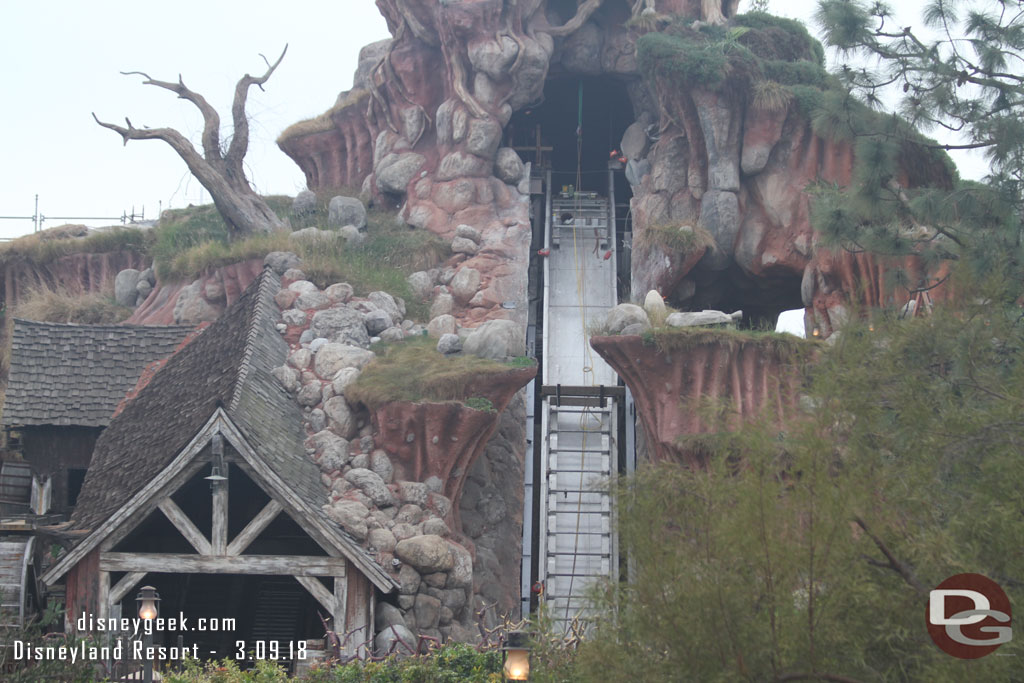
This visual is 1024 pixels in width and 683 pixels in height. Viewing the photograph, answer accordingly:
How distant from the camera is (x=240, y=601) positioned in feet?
66.8

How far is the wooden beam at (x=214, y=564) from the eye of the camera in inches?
709

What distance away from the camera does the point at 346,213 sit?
28734 millimetres

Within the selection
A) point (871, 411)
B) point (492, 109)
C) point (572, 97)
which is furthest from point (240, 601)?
point (572, 97)

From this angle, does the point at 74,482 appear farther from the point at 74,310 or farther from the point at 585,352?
the point at 585,352

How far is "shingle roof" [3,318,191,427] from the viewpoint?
22594mm

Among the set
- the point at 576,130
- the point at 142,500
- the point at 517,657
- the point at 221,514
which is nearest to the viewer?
the point at 517,657

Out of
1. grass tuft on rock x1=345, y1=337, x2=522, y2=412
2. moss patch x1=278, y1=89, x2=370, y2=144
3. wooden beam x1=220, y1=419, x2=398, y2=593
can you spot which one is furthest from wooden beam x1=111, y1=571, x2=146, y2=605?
moss patch x1=278, y1=89, x2=370, y2=144

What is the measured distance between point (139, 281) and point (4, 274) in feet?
15.6

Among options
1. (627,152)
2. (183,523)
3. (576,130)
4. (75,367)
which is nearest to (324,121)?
(576,130)

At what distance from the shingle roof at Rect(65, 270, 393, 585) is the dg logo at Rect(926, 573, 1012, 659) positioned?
10230 millimetres

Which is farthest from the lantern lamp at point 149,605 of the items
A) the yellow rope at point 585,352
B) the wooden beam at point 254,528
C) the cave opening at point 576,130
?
the cave opening at point 576,130

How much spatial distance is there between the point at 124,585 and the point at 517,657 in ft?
25.9

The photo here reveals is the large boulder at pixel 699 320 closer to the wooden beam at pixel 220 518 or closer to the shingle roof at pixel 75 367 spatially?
the wooden beam at pixel 220 518

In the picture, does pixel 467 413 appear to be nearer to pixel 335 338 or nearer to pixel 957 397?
pixel 335 338
